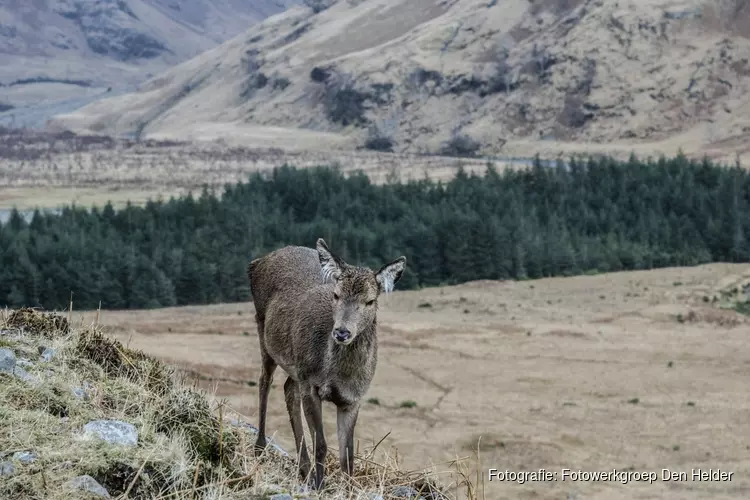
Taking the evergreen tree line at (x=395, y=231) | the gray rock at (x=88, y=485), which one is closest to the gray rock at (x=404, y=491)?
the gray rock at (x=88, y=485)

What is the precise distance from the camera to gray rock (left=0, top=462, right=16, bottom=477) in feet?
23.2

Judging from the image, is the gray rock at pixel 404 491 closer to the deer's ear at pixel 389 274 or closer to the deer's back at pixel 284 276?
the deer's ear at pixel 389 274

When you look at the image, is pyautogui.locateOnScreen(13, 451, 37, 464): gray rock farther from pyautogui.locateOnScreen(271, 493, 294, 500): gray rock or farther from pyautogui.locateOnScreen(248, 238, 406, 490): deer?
pyautogui.locateOnScreen(248, 238, 406, 490): deer

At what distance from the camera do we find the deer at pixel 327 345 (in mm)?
9984

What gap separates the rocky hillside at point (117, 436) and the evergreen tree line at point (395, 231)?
5831 cm

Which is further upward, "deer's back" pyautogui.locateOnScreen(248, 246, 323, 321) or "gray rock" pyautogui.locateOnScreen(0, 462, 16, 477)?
"deer's back" pyautogui.locateOnScreen(248, 246, 323, 321)

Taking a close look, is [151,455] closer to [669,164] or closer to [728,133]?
[669,164]

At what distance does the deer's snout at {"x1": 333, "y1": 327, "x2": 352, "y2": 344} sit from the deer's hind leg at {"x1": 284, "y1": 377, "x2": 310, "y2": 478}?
43.9 inches

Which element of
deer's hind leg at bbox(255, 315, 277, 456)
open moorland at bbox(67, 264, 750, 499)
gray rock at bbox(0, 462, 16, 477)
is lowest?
open moorland at bbox(67, 264, 750, 499)

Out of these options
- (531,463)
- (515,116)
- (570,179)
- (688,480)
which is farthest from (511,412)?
(515,116)


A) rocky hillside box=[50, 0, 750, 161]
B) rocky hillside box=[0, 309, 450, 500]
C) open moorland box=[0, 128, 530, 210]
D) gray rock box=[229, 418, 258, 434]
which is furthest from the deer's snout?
rocky hillside box=[50, 0, 750, 161]

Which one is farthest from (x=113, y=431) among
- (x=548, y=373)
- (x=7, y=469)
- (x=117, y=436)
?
(x=548, y=373)

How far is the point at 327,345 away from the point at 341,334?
841 millimetres

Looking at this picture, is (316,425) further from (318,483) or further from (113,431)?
(113,431)
